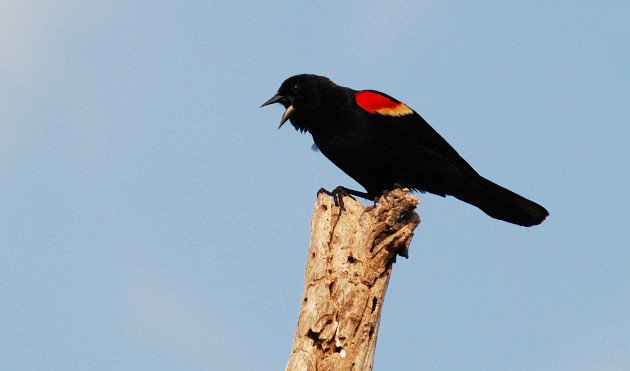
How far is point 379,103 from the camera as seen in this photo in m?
8.32

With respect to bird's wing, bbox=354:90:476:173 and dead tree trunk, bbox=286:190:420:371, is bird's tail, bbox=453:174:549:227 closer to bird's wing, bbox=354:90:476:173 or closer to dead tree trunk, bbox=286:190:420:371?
bird's wing, bbox=354:90:476:173

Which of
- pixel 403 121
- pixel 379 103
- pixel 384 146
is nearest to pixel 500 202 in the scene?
pixel 403 121

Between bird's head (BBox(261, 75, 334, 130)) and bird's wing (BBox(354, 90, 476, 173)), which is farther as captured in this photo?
bird's head (BBox(261, 75, 334, 130))

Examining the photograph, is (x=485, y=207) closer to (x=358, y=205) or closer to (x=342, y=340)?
(x=358, y=205)

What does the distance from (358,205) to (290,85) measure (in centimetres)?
291

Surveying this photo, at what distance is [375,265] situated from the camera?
583 cm

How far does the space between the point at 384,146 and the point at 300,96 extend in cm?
111

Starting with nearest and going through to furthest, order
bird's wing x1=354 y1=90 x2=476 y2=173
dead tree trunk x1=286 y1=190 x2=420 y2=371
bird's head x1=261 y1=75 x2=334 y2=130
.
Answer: dead tree trunk x1=286 y1=190 x2=420 y2=371 → bird's wing x1=354 y1=90 x2=476 y2=173 → bird's head x1=261 y1=75 x2=334 y2=130

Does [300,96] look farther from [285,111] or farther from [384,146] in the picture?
[384,146]

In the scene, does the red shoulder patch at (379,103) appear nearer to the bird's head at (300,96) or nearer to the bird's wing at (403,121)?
the bird's wing at (403,121)

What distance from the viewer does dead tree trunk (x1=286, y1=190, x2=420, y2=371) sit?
5.48m

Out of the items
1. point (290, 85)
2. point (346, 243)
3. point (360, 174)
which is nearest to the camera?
point (346, 243)

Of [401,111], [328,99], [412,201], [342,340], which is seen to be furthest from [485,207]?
[342,340]

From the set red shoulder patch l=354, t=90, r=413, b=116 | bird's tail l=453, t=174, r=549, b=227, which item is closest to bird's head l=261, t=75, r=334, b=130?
red shoulder patch l=354, t=90, r=413, b=116
